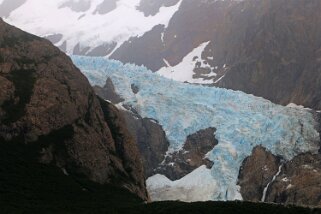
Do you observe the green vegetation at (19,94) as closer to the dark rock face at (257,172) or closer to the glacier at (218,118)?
the glacier at (218,118)

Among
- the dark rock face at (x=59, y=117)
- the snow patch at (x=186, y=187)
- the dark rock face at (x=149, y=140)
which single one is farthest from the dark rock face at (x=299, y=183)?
the dark rock face at (x=59, y=117)

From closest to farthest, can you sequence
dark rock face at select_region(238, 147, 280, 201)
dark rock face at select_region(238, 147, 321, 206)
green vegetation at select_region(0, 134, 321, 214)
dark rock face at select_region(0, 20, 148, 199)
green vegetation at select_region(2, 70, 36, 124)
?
1. green vegetation at select_region(0, 134, 321, 214)
2. dark rock face at select_region(0, 20, 148, 199)
3. green vegetation at select_region(2, 70, 36, 124)
4. dark rock face at select_region(238, 147, 321, 206)
5. dark rock face at select_region(238, 147, 280, 201)

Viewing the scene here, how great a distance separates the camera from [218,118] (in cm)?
13938

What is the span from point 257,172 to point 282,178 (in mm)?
4976

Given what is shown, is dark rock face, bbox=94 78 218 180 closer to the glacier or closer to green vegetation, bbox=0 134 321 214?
the glacier

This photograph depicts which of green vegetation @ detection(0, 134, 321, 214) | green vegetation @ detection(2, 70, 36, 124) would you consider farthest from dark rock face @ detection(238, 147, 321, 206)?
green vegetation @ detection(2, 70, 36, 124)

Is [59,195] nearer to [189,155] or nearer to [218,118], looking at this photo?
[189,155]

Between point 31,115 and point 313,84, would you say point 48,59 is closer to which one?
point 31,115

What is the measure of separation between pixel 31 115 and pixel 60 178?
14.4 metres

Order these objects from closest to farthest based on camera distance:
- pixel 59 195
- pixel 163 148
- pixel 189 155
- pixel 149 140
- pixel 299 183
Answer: pixel 59 195 < pixel 299 183 < pixel 189 155 < pixel 163 148 < pixel 149 140

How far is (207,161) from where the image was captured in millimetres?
133500

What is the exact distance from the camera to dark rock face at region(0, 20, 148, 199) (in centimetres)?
9731

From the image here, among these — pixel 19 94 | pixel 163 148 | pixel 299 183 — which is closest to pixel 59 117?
pixel 19 94

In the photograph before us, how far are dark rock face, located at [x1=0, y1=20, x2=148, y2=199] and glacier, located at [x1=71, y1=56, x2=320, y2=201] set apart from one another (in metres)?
20.4
